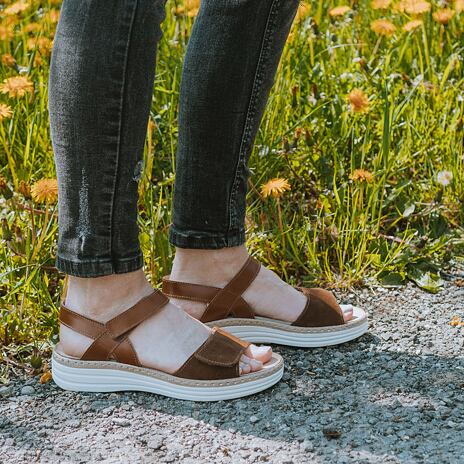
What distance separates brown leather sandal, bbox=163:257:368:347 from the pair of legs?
0.02 m

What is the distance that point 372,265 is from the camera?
2.37 meters

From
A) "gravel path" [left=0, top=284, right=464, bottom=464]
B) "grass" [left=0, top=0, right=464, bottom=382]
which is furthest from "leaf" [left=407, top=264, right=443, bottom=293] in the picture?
"gravel path" [left=0, top=284, right=464, bottom=464]

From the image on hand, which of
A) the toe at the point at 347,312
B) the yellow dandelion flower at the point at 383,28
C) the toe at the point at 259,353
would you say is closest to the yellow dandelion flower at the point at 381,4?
the yellow dandelion flower at the point at 383,28

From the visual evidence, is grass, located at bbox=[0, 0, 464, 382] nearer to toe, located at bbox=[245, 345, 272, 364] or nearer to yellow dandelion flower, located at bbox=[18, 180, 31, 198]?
yellow dandelion flower, located at bbox=[18, 180, 31, 198]

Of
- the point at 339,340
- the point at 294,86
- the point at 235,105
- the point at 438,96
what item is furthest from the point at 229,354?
the point at 438,96

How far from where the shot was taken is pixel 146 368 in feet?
5.63

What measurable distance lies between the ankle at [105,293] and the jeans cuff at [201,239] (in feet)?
0.51

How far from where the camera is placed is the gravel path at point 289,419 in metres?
1.54

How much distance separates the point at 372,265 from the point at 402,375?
58 cm

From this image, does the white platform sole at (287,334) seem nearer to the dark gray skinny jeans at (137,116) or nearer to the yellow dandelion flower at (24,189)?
the dark gray skinny jeans at (137,116)

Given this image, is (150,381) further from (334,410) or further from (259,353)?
(334,410)

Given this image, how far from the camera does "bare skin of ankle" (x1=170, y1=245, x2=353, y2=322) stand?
1.87 metres

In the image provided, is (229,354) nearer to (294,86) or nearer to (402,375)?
(402,375)

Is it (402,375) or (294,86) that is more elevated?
(294,86)
